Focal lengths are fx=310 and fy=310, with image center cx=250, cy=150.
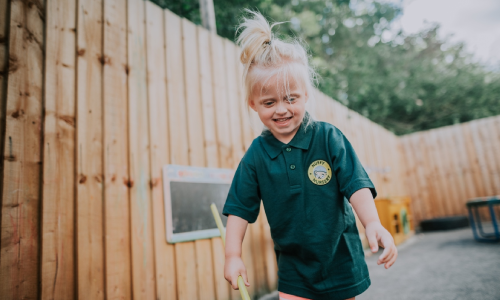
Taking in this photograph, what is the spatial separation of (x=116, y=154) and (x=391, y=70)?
1195 cm

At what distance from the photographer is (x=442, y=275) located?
9.27 feet

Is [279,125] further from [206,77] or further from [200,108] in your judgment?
[206,77]

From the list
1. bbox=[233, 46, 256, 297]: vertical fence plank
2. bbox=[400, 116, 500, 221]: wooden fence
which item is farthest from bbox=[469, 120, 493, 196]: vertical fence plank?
bbox=[233, 46, 256, 297]: vertical fence plank

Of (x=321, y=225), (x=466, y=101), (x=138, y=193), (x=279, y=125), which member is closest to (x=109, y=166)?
(x=138, y=193)

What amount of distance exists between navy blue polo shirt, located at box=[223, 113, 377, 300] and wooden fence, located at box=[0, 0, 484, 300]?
0.34m

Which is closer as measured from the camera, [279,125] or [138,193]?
[279,125]

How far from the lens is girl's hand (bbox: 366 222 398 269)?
2.90 feet

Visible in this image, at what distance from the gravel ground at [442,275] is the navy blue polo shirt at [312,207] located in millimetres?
1535

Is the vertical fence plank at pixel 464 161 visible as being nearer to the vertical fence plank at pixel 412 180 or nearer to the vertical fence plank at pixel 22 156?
the vertical fence plank at pixel 412 180

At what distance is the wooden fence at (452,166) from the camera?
658cm

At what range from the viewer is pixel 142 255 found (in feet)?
5.82

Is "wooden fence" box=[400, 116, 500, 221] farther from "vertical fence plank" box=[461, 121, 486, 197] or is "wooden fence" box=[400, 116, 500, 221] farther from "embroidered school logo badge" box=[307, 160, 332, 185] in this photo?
"embroidered school logo badge" box=[307, 160, 332, 185]

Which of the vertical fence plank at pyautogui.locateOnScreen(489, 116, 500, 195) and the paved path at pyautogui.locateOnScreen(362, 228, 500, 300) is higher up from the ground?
the vertical fence plank at pyautogui.locateOnScreen(489, 116, 500, 195)

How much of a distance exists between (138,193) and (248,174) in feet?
3.00
